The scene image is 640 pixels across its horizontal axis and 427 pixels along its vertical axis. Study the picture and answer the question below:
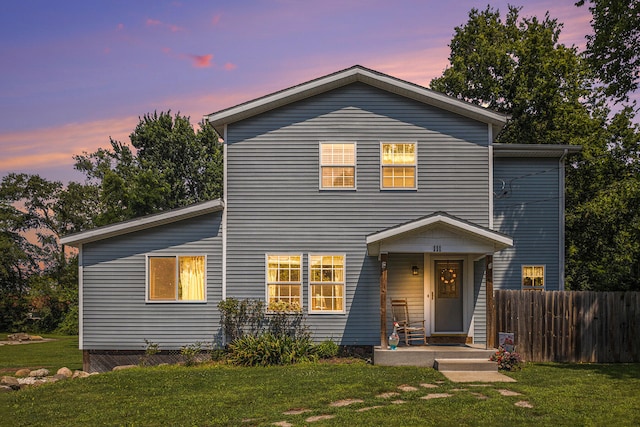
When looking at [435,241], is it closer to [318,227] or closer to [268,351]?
[318,227]

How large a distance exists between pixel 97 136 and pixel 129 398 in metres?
37.0

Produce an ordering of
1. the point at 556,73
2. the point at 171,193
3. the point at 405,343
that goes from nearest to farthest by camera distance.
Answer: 1. the point at 405,343
2. the point at 556,73
3. the point at 171,193

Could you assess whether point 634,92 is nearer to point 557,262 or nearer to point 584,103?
point 557,262

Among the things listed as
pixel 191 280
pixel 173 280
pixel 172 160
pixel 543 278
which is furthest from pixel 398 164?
pixel 172 160

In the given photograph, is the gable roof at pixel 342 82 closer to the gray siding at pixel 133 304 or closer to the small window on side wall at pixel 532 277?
the gray siding at pixel 133 304

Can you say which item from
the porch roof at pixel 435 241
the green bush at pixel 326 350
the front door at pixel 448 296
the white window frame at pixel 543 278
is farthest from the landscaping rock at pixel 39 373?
the white window frame at pixel 543 278

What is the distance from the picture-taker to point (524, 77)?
27.2 meters

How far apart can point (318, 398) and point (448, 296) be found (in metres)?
6.59

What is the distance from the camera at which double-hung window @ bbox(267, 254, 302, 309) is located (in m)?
14.9

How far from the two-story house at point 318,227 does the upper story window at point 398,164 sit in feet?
0.09

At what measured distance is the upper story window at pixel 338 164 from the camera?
49.6ft

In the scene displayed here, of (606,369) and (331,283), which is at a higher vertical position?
(331,283)

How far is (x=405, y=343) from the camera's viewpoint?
14.6m

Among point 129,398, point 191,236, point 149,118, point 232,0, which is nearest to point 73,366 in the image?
point 191,236
